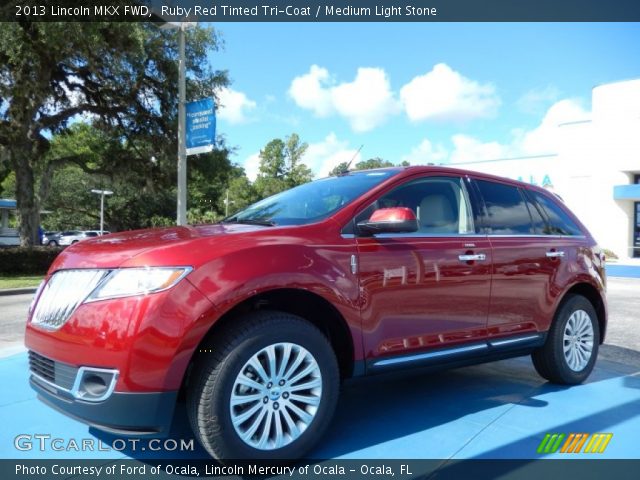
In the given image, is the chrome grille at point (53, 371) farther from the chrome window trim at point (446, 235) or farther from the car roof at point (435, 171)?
the car roof at point (435, 171)

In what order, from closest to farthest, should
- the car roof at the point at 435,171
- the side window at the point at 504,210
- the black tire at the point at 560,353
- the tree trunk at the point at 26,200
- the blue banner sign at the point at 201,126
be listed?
1. the car roof at the point at 435,171
2. the side window at the point at 504,210
3. the black tire at the point at 560,353
4. the blue banner sign at the point at 201,126
5. the tree trunk at the point at 26,200

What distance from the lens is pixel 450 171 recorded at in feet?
13.3

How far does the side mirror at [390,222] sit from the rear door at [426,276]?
3.1 inches

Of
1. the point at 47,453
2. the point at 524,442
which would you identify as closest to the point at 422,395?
the point at 524,442

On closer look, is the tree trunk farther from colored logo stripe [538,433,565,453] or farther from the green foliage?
colored logo stripe [538,433,565,453]

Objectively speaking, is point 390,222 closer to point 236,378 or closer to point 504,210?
point 236,378

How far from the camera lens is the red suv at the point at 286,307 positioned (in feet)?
8.41

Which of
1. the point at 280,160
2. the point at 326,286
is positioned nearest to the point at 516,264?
the point at 326,286

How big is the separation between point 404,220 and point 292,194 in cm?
129

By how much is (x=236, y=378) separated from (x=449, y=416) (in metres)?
1.79

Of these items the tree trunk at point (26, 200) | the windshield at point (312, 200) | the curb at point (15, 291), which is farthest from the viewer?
the tree trunk at point (26, 200)

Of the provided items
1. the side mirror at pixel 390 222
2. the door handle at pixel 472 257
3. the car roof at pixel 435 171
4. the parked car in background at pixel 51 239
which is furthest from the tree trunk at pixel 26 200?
the parked car in background at pixel 51 239

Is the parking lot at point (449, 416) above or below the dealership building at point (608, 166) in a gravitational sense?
below

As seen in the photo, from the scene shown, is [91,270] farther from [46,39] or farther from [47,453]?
[46,39]
